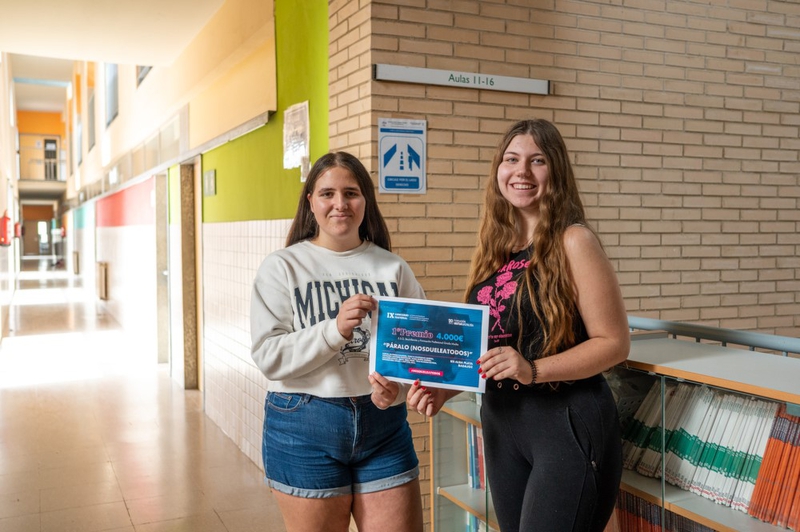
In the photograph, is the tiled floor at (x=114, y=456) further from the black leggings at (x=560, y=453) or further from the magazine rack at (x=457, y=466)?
the black leggings at (x=560, y=453)

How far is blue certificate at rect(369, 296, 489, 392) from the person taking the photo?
73.5 inches

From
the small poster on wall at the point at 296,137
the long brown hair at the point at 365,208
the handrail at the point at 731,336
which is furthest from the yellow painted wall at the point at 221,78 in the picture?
the handrail at the point at 731,336

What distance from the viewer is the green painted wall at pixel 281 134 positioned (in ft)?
13.4

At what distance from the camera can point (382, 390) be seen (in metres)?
1.88

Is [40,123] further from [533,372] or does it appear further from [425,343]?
[533,372]

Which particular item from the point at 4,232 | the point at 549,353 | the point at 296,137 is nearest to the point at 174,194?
the point at 296,137

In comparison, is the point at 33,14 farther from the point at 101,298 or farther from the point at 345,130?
the point at 101,298

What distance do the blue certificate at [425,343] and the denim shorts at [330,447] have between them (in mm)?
159

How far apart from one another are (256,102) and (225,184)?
1101 mm

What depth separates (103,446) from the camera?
5.55m

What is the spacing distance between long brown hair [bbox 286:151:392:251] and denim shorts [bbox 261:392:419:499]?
481mm

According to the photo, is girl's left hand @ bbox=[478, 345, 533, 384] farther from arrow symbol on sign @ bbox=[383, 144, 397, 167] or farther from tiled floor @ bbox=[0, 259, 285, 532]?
tiled floor @ bbox=[0, 259, 285, 532]

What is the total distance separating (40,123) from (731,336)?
32769 millimetres

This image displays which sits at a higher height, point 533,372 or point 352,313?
point 352,313
